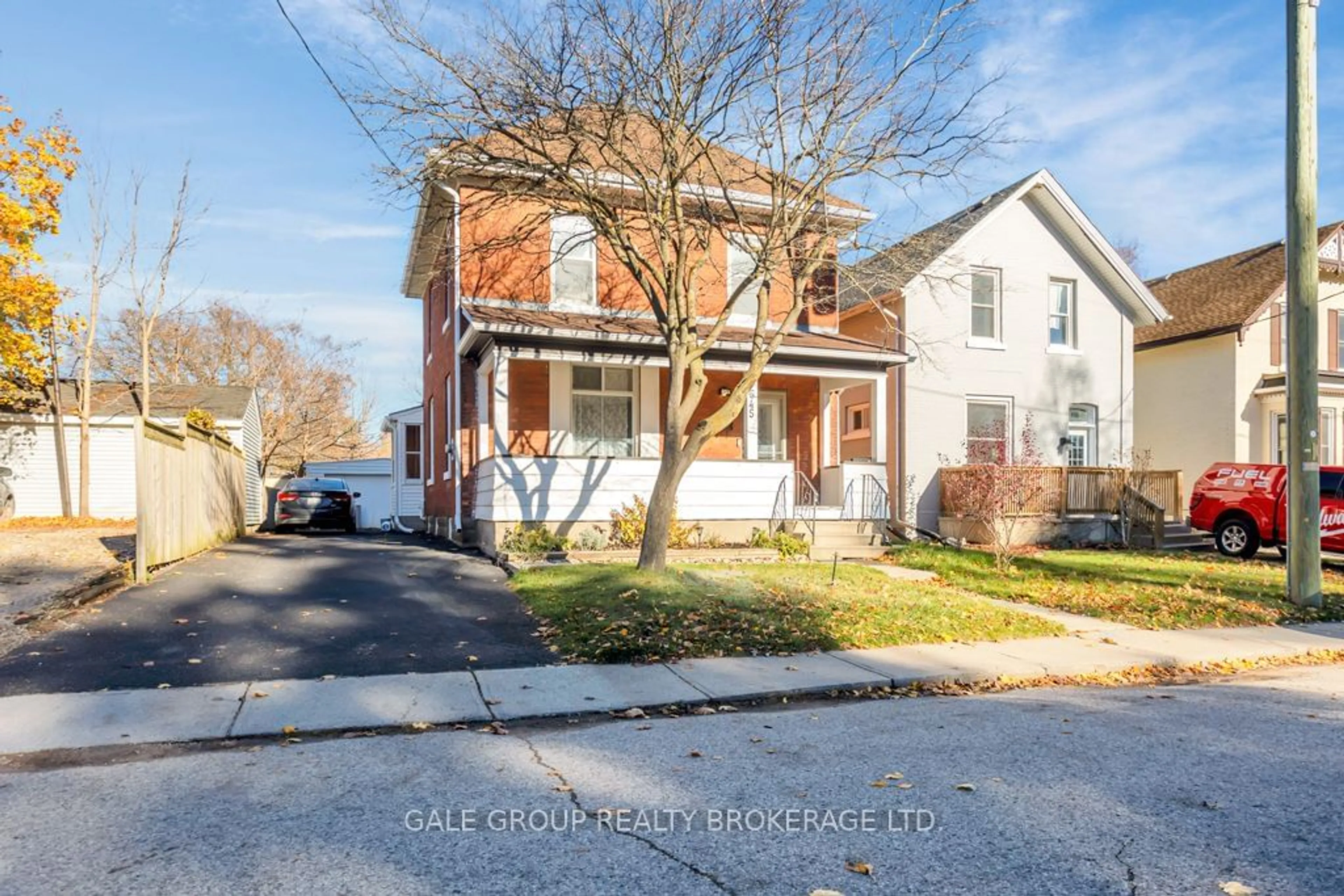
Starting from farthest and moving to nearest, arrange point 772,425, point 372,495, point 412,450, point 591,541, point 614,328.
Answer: point 372,495
point 412,450
point 772,425
point 614,328
point 591,541

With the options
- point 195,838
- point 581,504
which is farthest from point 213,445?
point 195,838

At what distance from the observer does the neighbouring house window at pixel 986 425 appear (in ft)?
67.2

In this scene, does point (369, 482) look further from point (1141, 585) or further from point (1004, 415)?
point (1141, 585)

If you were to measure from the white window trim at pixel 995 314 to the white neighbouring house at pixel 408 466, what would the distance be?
637 inches

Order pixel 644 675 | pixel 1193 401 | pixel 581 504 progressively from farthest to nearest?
pixel 1193 401
pixel 581 504
pixel 644 675

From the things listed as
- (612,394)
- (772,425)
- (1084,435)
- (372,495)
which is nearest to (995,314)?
(1084,435)

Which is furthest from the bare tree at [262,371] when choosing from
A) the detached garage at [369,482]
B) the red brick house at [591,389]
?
the red brick house at [591,389]

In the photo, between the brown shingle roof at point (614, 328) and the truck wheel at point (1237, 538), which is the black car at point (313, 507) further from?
the truck wheel at point (1237, 538)

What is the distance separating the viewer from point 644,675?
7.29 meters

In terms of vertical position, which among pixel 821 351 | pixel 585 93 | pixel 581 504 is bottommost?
pixel 581 504

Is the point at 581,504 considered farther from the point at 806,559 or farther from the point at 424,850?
the point at 424,850

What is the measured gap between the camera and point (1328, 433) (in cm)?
2395

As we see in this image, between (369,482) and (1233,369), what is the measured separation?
31.1 meters

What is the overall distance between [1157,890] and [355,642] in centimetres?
684
